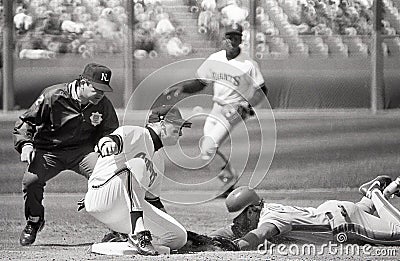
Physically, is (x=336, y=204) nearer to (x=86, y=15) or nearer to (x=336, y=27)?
(x=336, y=27)

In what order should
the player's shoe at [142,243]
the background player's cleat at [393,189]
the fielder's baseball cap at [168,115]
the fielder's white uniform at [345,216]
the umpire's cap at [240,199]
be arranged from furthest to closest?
the background player's cleat at [393,189] < the fielder's white uniform at [345,216] < the umpire's cap at [240,199] < the fielder's baseball cap at [168,115] < the player's shoe at [142,243]

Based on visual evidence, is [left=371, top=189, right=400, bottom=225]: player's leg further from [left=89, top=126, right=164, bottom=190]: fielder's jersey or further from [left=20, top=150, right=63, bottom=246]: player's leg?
[left=20, top=150, right=63, bottom=246]: player's leg

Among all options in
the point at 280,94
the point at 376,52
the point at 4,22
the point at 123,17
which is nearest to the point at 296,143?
the point at 280,94

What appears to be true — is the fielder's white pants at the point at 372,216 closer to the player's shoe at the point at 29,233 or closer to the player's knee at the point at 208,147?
the player's knee at the point at 208,147

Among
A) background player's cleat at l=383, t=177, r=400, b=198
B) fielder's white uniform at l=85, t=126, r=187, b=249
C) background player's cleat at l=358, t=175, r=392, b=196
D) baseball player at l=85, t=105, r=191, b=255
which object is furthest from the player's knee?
background player's cleat at l=383, t=177, r=400, b=198

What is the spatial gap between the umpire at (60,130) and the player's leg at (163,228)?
0.42 metres

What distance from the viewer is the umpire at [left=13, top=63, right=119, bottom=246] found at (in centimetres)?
620

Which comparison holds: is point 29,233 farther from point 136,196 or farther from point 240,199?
point 240,199

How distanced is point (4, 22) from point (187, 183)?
4.34 ft

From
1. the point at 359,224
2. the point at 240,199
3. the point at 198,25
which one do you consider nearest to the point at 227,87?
the point at 198,25

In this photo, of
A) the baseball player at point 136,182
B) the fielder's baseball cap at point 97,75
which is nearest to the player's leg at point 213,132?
the baseball player at point 136,182

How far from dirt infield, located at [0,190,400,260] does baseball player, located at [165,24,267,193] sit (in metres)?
0.26

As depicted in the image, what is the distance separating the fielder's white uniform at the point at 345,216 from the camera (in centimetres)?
645

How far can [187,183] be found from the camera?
632 cm
